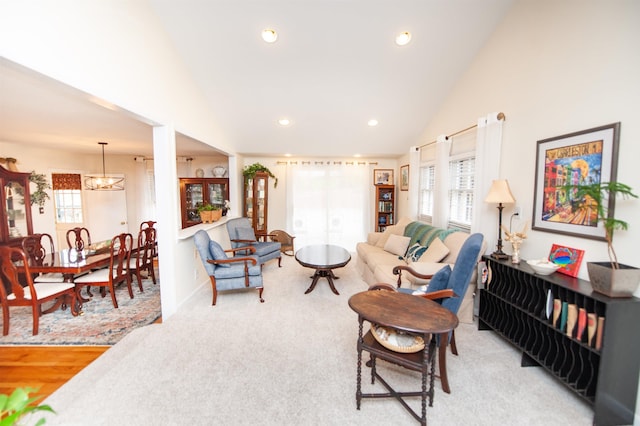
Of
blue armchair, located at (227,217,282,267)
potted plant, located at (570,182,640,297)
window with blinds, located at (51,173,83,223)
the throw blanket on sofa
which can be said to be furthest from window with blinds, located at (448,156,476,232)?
window with blinds, located at (51,173,83,223)

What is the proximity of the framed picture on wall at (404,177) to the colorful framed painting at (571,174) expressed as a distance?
314 centimetres

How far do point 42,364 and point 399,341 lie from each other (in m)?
3.15

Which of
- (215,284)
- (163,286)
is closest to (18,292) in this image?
(163,286)

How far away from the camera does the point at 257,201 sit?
578cm

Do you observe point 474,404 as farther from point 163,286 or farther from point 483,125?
point 163,286

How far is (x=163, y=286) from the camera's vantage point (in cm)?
304

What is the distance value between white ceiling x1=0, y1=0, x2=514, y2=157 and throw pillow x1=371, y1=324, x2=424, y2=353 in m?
2.73

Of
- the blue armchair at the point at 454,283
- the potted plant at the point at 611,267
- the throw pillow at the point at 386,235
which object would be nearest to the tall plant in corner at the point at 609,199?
the potted plant at the point at 611,267

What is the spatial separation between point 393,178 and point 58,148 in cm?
697

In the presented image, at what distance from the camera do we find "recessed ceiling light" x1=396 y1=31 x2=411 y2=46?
300 cm

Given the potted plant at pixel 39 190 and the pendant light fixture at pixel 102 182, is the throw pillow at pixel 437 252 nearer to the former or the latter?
the pendant light fixture at pixel 102 182

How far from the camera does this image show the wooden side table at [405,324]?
1.52m

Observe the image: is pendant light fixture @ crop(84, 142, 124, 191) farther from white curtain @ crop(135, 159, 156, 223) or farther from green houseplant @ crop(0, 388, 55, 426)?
green houseplant @ crop(0, 388, 55, 426)

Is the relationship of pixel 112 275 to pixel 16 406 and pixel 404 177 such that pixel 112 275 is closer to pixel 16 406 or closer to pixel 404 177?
pixel 16 406
